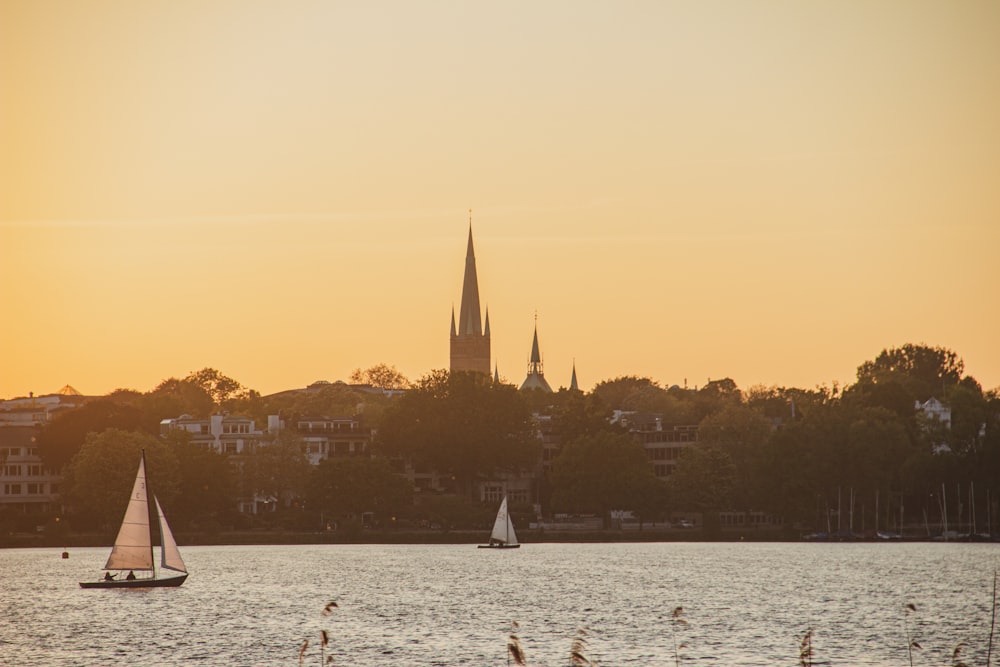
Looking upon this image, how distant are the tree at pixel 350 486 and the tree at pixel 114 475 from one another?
16.2m

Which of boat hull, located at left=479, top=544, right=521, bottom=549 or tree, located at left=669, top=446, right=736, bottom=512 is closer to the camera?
boat hull, located at left=479, top=544, right=521, bottom=549

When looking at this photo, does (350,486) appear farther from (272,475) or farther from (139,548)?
(139,548)

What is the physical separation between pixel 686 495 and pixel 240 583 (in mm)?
85873

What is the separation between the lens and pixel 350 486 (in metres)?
189

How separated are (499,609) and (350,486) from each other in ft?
308

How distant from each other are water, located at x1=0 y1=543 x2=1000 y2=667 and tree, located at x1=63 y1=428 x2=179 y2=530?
50.5 ft

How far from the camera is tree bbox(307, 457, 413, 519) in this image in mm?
189000

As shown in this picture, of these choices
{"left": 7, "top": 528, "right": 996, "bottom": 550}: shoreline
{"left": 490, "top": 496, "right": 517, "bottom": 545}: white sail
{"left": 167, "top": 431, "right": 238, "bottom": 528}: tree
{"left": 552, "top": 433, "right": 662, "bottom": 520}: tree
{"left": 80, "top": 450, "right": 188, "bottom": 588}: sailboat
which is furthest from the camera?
{"left": 552, "top": 433, "right": 662, "bottom": 520}: tree

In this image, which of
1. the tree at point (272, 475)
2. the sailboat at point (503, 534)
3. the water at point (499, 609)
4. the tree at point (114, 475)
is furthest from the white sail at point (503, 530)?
the tree at point (114, 475)

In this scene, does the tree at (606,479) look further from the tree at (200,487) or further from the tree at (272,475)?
the tree at (200,487)

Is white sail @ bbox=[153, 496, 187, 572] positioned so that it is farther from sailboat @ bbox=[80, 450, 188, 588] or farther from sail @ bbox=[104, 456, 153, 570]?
sail @ bbox=[104, 456, 153, 570]

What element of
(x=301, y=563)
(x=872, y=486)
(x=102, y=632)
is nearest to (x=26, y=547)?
(x=301, y=563)

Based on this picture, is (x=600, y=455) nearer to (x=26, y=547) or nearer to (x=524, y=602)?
(x=26, y=547)

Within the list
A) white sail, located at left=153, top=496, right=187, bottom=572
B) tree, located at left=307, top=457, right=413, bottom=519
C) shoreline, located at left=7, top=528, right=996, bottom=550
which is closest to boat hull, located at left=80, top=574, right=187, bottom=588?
white sail, located at left=153, top=496, right=187, bottom=572
